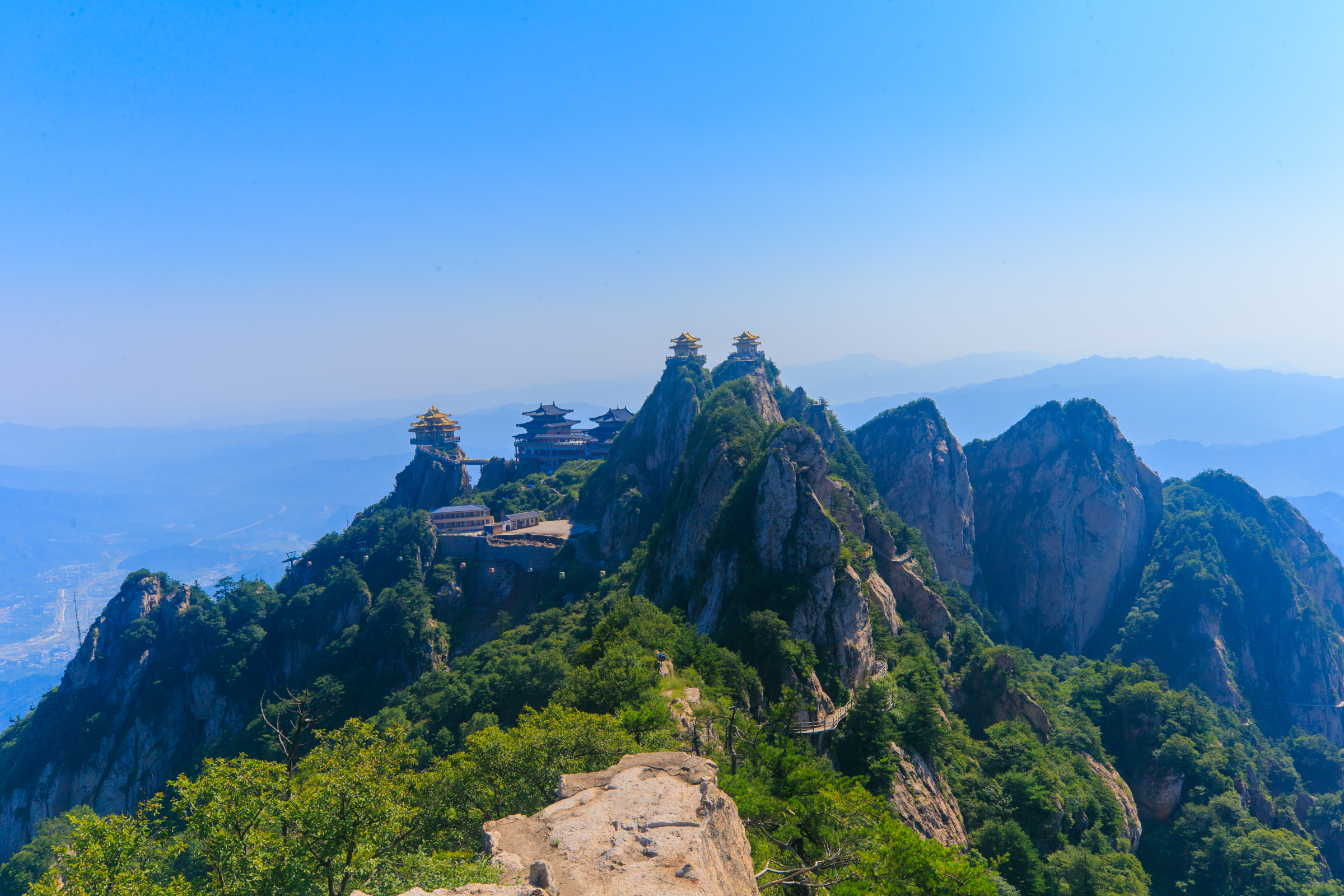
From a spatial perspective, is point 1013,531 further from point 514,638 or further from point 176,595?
point 176,595

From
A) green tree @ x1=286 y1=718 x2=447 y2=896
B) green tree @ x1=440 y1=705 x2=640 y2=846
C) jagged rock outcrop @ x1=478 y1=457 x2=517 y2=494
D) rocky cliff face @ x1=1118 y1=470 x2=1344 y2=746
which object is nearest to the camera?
green tree @ x1=286 y1=718 x2=447 y2=896

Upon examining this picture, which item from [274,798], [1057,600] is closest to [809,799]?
[274,798]

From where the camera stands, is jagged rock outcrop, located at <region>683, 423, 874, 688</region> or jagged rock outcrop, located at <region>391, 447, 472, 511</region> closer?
jagged rock outcrop, located at <region>683, 423, 874, 688</region>

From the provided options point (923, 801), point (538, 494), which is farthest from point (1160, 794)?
point (538, 494)

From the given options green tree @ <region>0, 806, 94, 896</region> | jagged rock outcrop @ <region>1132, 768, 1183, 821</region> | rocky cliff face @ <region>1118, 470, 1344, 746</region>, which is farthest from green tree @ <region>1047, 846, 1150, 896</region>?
green tree @ <region>0, 806, 94, 896</region>

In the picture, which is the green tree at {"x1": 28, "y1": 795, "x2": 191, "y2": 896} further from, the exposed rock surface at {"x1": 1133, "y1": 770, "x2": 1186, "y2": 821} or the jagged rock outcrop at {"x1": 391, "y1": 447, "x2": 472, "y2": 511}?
the jagged rock outcrop at {"x1": 391, "y1": 447, "x2": 472, "y2": 511}

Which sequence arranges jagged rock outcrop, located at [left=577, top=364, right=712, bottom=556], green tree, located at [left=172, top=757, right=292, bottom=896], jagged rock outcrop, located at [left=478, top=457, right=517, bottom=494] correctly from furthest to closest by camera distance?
jagged rock outcrop, located at [left=478, top=457, right=517, bottom=494]
jagged rock outcrop, located at [left=577, top=364, right=712, bottom=556]
green tree, located at [left=172, top=757, right=292, bottom=896]

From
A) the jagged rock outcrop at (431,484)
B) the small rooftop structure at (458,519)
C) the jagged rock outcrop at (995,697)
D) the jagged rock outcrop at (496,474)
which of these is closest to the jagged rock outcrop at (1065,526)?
the jagged rock outcrop at (995,697)
